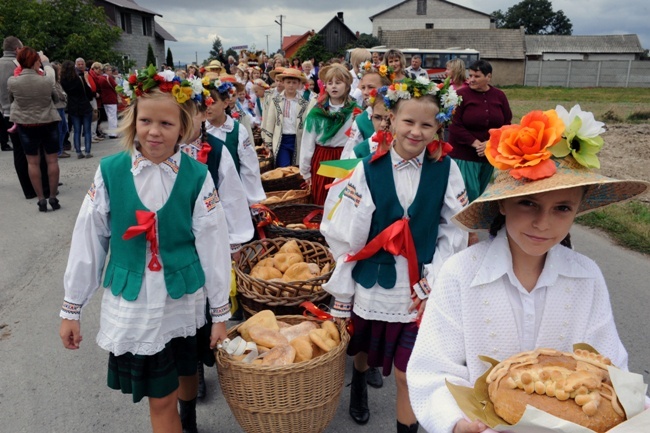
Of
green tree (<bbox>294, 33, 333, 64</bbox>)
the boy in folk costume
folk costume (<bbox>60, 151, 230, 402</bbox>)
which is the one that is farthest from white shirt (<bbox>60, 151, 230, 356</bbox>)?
green tree (<bbox>294, 33, 333, 64</bbox>)

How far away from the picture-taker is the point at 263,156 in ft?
24.3

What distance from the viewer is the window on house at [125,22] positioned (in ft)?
118

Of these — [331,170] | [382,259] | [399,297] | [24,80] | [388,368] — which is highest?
[24,80]

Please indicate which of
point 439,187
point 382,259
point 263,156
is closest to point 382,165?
point 439,187

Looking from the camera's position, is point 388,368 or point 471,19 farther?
point 471,19

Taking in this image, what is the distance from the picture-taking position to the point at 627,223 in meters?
6.45

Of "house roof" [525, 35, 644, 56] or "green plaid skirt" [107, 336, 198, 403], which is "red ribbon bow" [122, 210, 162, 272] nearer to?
"green plaid skirt" [107, 336, 198, 403]

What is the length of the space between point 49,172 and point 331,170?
18.2ft

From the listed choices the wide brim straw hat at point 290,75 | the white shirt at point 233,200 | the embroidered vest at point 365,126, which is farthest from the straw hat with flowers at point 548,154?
Result: the wide brim straw hat at point 290,75

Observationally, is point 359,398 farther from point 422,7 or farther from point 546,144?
point 422,7

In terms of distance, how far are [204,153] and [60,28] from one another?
77.1ft

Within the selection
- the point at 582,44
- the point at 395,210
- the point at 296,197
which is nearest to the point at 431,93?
the point at 395,210

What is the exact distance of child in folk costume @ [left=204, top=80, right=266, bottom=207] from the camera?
4.01m

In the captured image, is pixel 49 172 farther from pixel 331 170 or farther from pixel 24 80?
pixel 331 170
